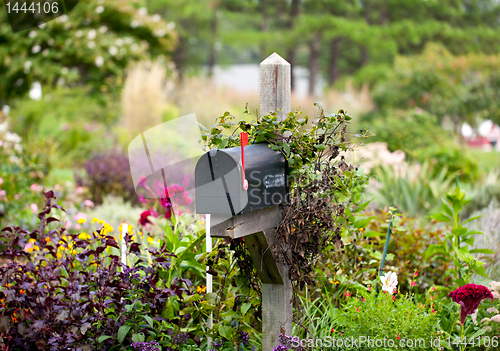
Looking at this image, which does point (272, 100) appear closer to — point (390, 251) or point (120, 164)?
point (390, 251)

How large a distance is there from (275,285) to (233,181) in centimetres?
63

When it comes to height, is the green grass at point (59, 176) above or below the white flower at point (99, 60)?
below

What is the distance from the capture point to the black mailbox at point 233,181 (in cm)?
182

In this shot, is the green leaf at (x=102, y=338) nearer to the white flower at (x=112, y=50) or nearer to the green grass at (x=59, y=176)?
the green grass at (x=59, y=176)

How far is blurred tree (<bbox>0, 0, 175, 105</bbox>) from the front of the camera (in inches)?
441

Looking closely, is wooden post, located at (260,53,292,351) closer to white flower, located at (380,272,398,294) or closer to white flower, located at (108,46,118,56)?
white flower, located at (380,272,398,294)

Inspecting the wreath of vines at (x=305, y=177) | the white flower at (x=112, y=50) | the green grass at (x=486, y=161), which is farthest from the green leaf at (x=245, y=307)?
the white flower at (x=112, y=50)

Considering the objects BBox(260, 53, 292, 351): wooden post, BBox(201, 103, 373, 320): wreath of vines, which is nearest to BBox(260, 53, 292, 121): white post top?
BBox(260, 53, 292, 351): wooden post

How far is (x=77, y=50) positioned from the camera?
11414 mm

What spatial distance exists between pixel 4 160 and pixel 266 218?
170 inches

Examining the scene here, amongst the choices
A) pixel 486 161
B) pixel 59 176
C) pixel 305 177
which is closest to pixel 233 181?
pixel 305 177

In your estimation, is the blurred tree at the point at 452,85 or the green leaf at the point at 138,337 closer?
the green leaf at the point at 138,337

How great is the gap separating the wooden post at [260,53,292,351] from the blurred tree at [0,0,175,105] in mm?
10186

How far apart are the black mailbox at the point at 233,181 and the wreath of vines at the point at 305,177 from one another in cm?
13
